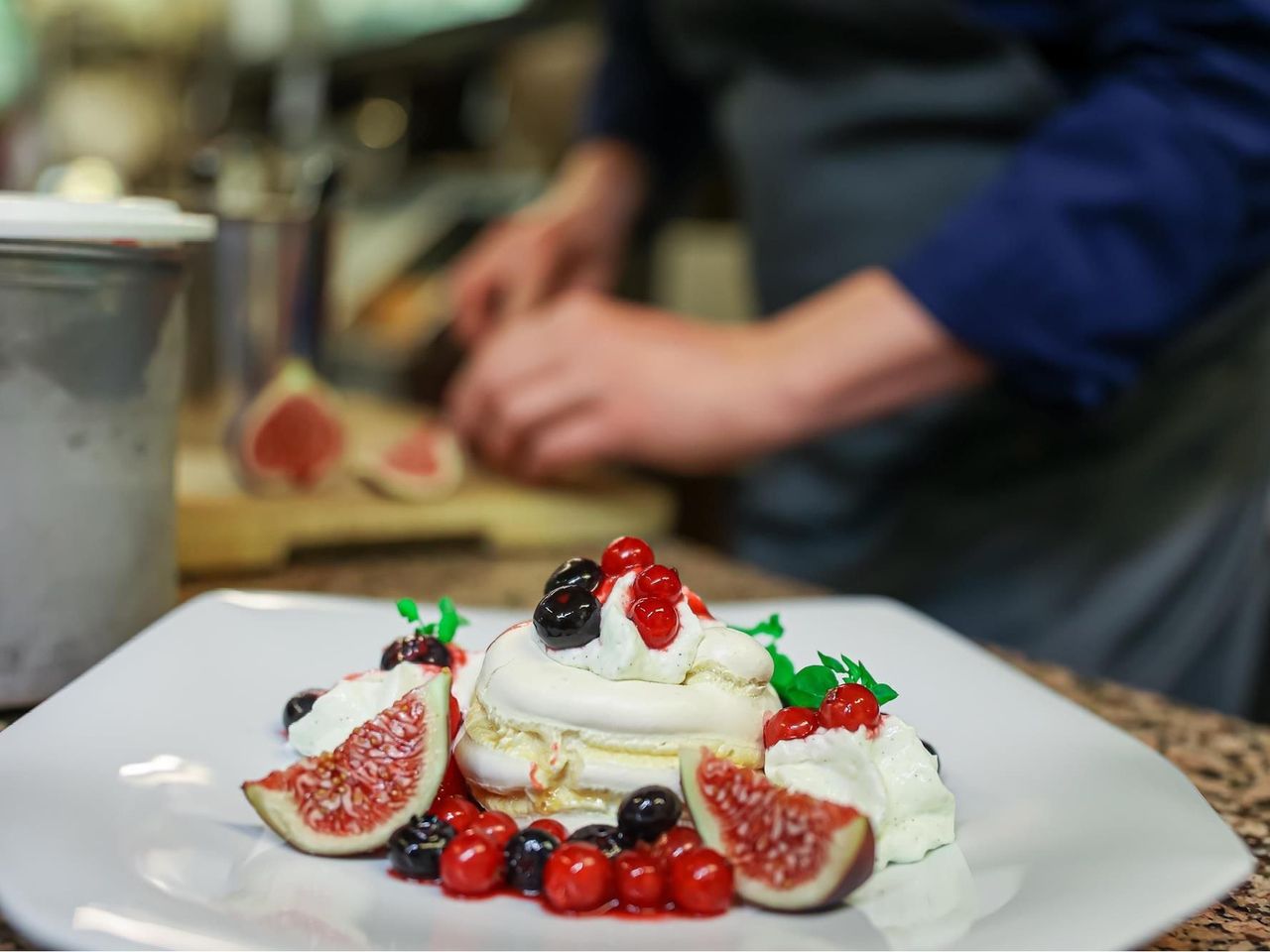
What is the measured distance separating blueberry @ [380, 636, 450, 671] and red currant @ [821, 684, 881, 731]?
304mm

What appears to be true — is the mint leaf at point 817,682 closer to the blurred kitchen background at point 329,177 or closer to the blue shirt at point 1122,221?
the blurred kitchen background at point 329,177

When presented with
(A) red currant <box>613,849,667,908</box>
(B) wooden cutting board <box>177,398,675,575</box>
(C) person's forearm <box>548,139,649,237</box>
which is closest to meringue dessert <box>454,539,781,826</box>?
(A) red currant <box>613,849,667,908</box>

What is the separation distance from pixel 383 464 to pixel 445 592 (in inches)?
15.7

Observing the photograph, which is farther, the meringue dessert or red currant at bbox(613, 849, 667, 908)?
the meringue dessert

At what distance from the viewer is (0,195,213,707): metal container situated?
96 cm

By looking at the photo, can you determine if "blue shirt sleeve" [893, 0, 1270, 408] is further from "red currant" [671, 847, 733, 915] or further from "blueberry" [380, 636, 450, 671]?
"red currant" [671, 847, 733, 915]

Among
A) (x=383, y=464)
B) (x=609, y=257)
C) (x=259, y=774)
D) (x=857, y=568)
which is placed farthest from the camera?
(x=609, y=257)

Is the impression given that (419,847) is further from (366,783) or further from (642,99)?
(642,99)

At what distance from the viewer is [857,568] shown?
229 centimetres

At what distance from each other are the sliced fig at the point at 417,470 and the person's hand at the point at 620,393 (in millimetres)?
109

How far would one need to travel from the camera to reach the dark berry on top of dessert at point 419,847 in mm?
745

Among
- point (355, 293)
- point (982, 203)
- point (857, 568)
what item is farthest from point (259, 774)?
point (355, 293)

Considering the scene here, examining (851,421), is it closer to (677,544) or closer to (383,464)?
(677,544)

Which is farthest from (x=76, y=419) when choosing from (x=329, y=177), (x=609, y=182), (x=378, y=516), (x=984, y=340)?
(x=609, y=182)
